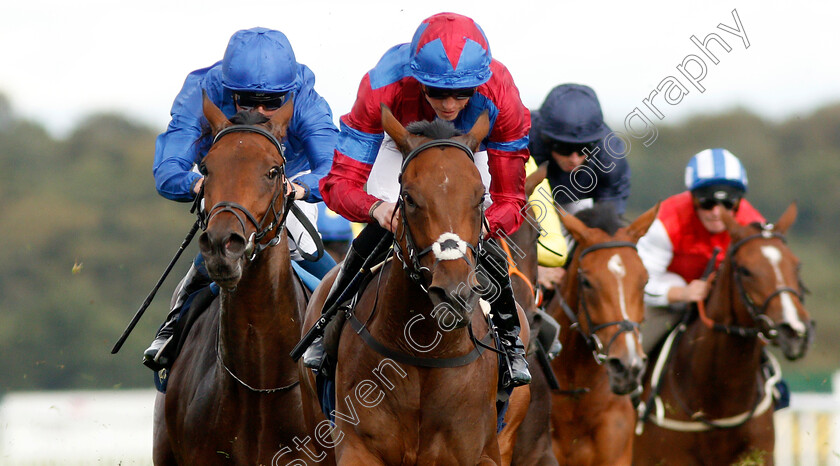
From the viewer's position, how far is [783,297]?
8.11 metres

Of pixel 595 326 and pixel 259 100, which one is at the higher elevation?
pixel 259 100

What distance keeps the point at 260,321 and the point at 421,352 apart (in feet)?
4.12

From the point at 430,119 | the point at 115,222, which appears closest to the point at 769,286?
the point at 430,119

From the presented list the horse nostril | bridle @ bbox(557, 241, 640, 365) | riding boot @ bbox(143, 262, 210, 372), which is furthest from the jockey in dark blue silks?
the horse nostril

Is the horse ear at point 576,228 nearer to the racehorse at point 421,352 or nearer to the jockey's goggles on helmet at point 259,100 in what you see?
the jockey's goggles on helmet at point 259,100

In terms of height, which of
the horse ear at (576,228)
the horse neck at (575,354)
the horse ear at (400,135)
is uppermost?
the horse ear at (400,135)

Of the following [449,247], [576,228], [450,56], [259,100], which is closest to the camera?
[449,247]

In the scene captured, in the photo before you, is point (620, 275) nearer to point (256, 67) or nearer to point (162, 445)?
point (256, 67)

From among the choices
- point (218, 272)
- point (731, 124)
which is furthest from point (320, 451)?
point (731, 124)

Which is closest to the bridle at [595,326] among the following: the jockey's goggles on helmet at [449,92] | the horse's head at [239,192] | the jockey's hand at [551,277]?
the jockey's hand at [551,277]

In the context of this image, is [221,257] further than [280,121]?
No

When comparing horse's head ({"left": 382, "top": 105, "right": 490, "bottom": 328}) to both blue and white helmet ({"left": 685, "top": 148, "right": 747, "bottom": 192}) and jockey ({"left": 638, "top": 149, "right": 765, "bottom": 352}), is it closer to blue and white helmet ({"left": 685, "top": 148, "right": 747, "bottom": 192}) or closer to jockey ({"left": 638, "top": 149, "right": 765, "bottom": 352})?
jockey ({"left": 638, "top": 149, "right": 765, "bottom": 352})

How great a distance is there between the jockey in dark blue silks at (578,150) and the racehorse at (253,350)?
3.03 m

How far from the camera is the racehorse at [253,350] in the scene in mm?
5258
